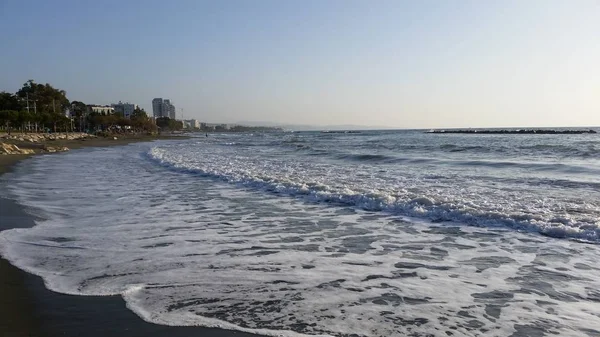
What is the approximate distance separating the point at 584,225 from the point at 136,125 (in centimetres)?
14632

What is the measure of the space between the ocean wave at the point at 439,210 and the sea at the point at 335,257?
4 centimetres

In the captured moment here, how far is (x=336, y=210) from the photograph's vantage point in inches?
381

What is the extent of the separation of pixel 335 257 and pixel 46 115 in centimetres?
8956

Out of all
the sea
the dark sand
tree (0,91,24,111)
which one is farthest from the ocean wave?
tree (0,91,24,111)

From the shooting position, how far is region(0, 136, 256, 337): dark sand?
3.54 meters

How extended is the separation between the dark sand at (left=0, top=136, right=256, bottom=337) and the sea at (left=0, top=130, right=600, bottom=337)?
6.4 inches

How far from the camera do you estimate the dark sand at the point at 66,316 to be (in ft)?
11.6

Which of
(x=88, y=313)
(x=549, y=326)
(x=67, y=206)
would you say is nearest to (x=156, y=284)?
(x=88, y=313)

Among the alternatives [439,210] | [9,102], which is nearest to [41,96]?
[9,102]

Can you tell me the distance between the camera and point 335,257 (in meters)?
5.94

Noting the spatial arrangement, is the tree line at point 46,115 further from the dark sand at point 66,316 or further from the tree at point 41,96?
the dark sand at point 66,316

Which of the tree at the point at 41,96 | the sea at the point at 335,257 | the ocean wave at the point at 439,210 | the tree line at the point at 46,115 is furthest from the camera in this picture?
the tree at the point at 41,96

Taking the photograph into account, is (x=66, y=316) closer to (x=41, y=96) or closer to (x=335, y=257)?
(x=335, y=257)

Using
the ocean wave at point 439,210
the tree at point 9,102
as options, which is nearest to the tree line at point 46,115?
the tree at point 9,102
